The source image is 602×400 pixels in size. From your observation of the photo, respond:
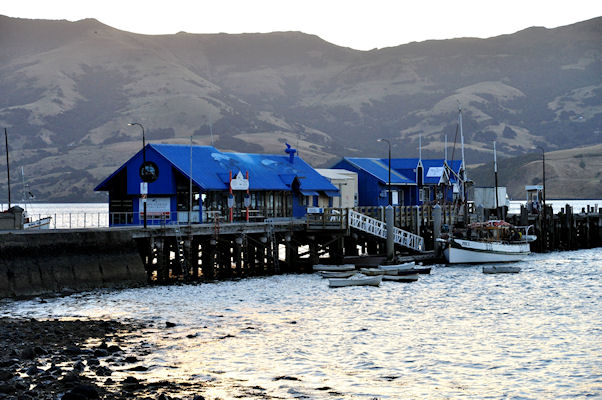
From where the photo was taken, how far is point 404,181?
8694 centimetres

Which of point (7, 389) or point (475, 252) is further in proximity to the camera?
point (475, 252)

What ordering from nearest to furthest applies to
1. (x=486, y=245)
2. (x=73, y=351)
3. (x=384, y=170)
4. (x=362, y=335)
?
(x=73, y=351)
(x=362, y=335)
(x=486, y=245)
(x=384, y=170)

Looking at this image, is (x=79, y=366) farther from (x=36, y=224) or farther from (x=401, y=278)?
(x=36, y=224)

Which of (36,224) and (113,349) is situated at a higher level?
(36,224)

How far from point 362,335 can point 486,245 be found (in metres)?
34.8

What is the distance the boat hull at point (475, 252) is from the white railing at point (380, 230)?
2.52 m

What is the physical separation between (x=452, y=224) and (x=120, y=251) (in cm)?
3506

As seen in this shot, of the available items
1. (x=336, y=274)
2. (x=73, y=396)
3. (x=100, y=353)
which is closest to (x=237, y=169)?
(x=336, y=274)

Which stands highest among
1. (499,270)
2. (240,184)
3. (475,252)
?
(240,184)

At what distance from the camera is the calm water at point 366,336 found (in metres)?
27.5

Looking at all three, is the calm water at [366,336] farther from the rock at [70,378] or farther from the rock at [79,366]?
the rock at [70,378]

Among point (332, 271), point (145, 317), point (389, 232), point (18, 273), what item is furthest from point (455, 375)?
point (389, 232)

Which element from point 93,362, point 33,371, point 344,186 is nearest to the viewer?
point 33,371

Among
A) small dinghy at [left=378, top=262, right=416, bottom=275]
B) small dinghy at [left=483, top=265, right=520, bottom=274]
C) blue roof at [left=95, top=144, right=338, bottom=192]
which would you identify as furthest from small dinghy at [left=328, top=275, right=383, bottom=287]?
blue roof at [left=95, top=144, right=338, bottom=192]
